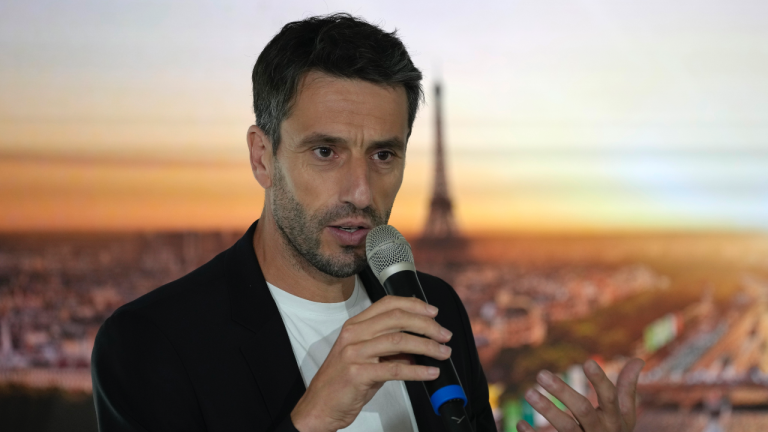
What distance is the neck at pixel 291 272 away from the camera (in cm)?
147

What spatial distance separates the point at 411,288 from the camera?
103 centimetres

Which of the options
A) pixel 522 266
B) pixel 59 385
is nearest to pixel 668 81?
pixel 522 266

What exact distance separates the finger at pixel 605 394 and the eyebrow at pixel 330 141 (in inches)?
26.3

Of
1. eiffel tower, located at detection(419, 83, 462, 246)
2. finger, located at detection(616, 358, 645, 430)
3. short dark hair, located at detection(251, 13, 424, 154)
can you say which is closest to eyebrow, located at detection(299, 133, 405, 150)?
short dark hair, located at detection(251, 13, 424, 154)

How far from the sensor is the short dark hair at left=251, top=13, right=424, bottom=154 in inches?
55.2

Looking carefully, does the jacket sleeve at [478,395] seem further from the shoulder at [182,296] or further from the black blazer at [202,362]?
the shoulder at [182,296]

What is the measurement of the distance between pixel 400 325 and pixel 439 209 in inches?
102

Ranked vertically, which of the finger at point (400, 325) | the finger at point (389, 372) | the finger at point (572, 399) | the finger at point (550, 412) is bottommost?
the finger at point (550, 412)

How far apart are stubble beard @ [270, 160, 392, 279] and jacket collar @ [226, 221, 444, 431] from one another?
14cm

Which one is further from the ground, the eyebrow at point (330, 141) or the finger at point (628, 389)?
the eyebrow at point (330, 141)

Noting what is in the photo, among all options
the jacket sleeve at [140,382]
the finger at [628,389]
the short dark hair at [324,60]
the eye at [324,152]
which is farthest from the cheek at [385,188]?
the finger at [628,389]

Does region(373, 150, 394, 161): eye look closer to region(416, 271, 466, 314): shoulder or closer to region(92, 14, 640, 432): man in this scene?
region(92, 14, 640, 432): man

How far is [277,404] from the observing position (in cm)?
131

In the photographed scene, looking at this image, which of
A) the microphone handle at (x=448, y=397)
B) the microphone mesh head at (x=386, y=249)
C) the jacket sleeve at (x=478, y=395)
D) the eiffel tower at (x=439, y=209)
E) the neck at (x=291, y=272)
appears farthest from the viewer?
the eiffel tower at (x=439, y=209)
